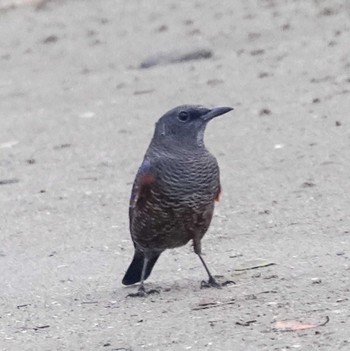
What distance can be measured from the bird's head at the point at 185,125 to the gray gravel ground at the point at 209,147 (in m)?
0.77

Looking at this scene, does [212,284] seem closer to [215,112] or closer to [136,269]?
[136,269]

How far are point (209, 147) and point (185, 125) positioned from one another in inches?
146

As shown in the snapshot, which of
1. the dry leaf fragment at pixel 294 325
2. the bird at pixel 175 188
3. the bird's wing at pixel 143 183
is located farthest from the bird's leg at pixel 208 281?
the dry leaf fragment at pixel 294 325

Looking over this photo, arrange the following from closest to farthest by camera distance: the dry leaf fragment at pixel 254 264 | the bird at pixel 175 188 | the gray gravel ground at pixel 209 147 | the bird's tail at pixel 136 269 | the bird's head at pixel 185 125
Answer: the gray gravel ground at pixel 209 147, the bird at pixel 175 188, the bird's head at pixel 185 125, the bird's tail at pixel 136 269, the dry leaf fragment at pixel 254 264

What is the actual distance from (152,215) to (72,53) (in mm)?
9790

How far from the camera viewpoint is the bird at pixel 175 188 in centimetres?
636

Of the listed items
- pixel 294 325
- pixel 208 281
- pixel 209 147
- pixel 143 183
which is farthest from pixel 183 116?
pixel 209 147

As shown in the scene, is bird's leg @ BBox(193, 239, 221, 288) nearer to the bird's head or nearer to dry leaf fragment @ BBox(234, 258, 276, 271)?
dry leaf fragment @ BBox(234, 258, 276, 271)

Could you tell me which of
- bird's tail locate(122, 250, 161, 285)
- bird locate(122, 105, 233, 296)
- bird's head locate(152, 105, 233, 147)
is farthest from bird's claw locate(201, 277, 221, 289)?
bird's head locate(152, 105, 233, 147)

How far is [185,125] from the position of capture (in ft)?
21.7

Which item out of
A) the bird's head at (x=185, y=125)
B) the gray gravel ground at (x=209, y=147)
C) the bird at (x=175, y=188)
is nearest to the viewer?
the gray gravel ground at (x=209, y=147)

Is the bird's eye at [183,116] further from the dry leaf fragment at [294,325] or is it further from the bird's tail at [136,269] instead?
the dry leaf fragment at [294,325]

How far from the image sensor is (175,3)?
1834 centimetres

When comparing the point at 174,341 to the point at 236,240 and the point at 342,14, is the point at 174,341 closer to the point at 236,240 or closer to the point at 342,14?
the point at 236,240
